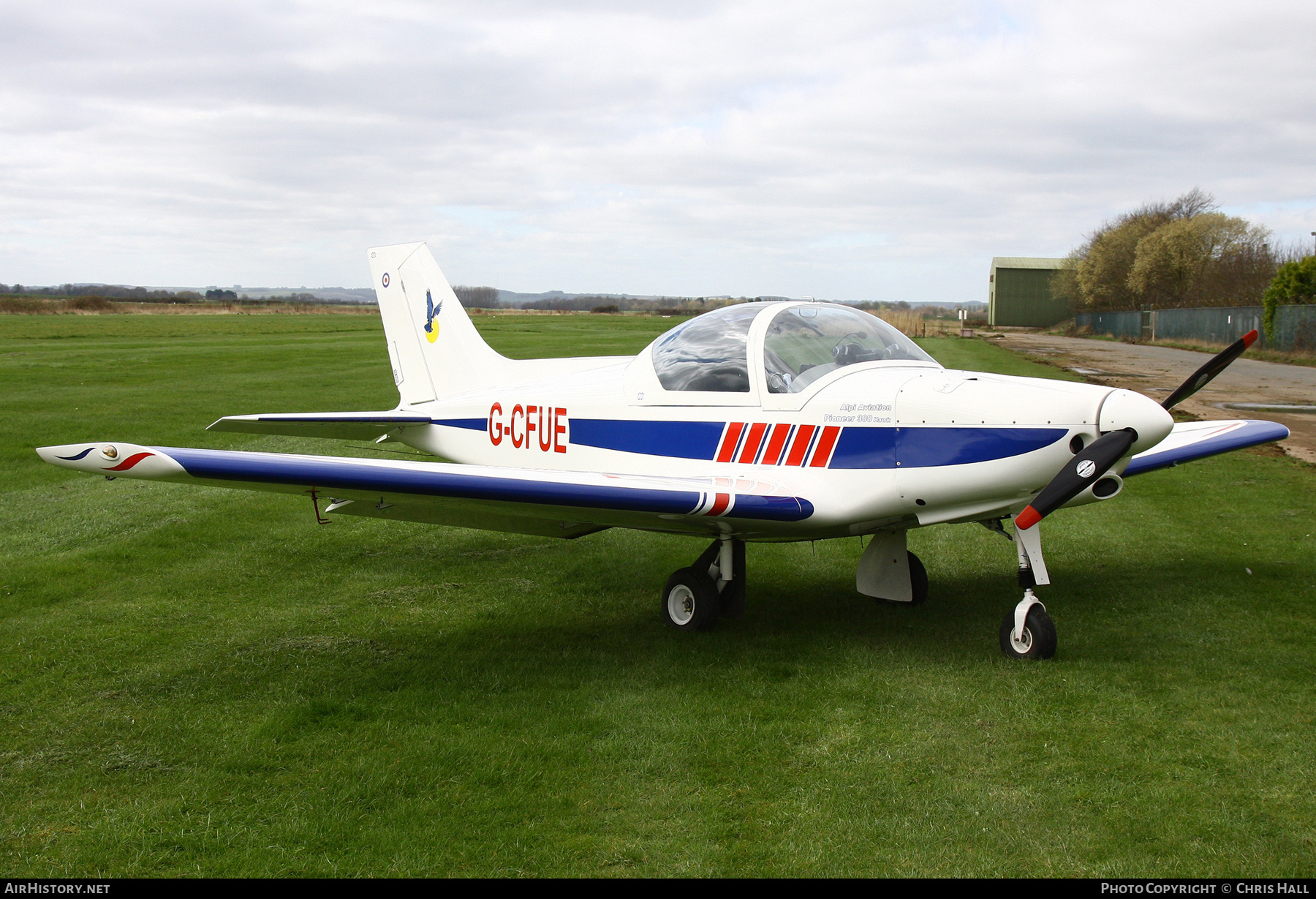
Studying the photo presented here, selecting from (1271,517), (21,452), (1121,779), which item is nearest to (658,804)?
(1121,779)

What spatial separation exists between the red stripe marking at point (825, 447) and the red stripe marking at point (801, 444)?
7 cm

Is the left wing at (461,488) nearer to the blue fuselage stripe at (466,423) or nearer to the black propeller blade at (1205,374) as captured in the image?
the blue fuselage stripe at (466,423)

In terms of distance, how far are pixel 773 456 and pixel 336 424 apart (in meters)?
4.03

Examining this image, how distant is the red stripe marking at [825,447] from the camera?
5.75 meters

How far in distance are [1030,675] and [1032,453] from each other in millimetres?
1196

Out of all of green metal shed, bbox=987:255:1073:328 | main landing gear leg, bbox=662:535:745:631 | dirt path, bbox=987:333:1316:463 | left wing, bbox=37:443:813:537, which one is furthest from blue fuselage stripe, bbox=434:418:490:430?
green metal shed, bbox=987:255:1073:328

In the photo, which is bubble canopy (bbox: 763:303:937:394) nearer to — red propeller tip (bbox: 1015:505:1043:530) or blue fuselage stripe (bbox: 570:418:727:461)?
blue fuselage stripe (bbox: 570:418:727:461)

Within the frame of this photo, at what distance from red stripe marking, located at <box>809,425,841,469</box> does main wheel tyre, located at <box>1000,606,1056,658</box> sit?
1.38 meters

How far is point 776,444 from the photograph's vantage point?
595cm

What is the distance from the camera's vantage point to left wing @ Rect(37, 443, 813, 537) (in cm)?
460

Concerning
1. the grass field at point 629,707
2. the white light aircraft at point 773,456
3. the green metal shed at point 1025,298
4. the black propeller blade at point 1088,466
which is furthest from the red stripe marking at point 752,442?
the green metal shed at point 1025,298

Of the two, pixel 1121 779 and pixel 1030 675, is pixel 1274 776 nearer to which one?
pixel 1121 779

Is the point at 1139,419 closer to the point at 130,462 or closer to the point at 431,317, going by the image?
the point at 130,462

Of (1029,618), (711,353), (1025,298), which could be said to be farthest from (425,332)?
(1025,298)
